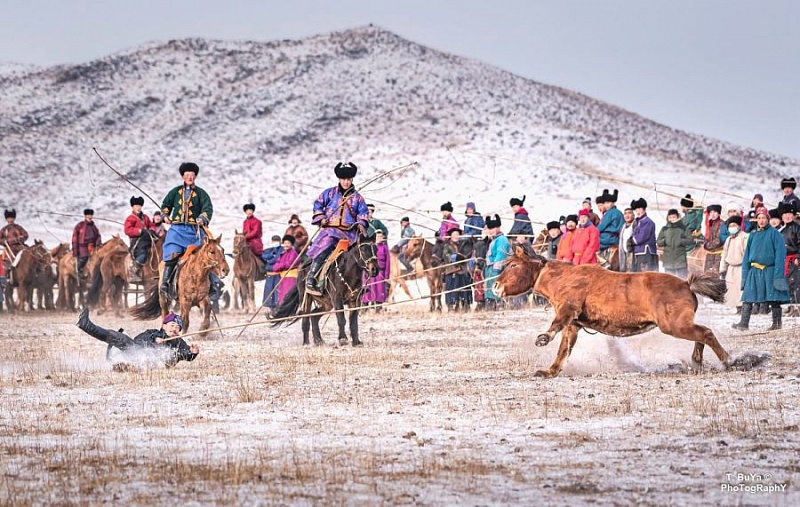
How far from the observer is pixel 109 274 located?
76.5 ft

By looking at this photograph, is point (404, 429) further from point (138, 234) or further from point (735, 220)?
point (138, 234)

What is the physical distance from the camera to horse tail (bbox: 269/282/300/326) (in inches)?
575

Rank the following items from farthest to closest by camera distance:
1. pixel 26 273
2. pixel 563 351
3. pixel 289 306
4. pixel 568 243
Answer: pixel 26 273 < pixel 568 243 < pixel 289 306 < pixel 563 351

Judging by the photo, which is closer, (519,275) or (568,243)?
(519,275)

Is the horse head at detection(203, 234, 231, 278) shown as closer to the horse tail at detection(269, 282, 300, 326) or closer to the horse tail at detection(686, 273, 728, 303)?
the horse tail at detection(269, 282, 300, 326)

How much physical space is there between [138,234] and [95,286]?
2884 mm

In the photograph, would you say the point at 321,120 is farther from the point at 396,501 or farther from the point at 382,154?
the point at 396,501

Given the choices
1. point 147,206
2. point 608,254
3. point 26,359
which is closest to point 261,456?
point 26,359

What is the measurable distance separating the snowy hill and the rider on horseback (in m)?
24.3

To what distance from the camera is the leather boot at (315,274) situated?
46.5 ft

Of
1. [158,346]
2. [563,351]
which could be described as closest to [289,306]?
[158,346]

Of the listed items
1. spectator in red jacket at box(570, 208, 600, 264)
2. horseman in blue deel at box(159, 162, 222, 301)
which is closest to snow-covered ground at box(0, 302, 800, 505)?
A: horseman in blue deel at box(159, 162, 222, 301)

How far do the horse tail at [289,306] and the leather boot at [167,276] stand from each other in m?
1.96

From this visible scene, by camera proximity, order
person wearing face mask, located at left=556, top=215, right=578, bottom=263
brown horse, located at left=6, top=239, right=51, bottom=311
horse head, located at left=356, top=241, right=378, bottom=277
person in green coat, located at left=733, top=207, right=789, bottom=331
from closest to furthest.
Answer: horse head, located at left=356, top=241, right=378, bottom=277
person in green coat, located at left=733, top=207, right=789, bottom=331
person wearing face mask, located at left=556, top=215, right=578, bottom=263
brown horse, located at left=6, top=239, right=51, bottom=311
